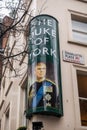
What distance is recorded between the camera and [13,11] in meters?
8.94

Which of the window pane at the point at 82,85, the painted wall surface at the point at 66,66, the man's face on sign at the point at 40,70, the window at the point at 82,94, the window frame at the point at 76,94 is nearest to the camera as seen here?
the painted wall surface at the point at 66,66

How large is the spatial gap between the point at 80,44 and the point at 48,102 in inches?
129

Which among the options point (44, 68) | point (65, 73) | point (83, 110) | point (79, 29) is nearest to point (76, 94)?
point (65, 73)

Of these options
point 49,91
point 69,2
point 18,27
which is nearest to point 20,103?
point 49,91

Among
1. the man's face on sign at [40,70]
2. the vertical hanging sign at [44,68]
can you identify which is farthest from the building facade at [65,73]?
the man's face on sign at [40,70]

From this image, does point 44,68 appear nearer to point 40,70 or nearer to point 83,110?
point 40,70

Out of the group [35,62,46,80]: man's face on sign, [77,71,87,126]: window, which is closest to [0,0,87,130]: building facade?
[77,71,87,126]: window

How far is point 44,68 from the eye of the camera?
9.60 m

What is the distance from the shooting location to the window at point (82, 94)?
10371 millimetres

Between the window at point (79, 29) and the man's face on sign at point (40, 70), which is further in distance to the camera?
the window at point (79, 29)

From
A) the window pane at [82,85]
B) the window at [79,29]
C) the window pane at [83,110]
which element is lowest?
the window pane at [83,110]

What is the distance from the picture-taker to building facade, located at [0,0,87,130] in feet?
30.1

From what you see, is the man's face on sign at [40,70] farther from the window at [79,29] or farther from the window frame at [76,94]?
the window at [79,29]

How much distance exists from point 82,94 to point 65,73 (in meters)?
1.26
